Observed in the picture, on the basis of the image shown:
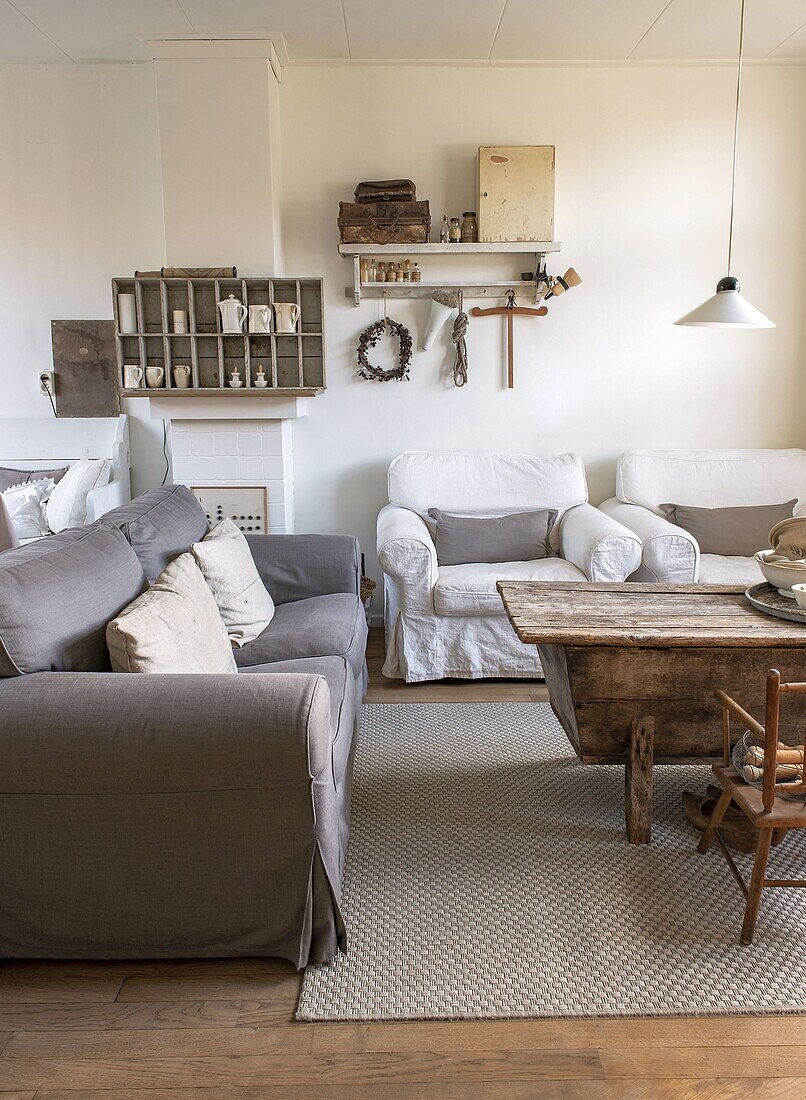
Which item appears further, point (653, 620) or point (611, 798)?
point (611, 798)

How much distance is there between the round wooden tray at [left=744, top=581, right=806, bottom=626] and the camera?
232 cm

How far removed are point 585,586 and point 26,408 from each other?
318cm

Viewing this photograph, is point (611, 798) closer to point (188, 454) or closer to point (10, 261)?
point (188, 454)

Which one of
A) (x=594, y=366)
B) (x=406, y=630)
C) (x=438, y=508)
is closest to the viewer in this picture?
(x=406, y=630)

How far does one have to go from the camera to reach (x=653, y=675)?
2.29 meters

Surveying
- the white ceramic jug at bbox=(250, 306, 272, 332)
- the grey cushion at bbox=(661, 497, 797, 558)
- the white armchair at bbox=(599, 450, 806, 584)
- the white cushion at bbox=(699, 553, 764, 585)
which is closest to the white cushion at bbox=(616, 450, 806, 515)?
the white armchair at bbox=(599, 450, 806, 584)

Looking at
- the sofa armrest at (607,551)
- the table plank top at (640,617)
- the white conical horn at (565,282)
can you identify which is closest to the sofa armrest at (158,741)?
the table plank top at (640,617)

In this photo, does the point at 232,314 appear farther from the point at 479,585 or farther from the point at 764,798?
the point at 764,798

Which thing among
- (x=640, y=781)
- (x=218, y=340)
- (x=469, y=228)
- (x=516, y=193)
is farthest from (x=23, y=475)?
(x=640, y=781)

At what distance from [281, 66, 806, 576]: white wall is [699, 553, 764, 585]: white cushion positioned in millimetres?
869

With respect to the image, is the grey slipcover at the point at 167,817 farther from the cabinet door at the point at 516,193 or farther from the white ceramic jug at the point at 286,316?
the cabinet door at the point at 516,193

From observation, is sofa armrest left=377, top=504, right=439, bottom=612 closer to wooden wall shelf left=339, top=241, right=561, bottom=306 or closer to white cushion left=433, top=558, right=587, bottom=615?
white cushion left=433, top=558, right=587, bottom=615

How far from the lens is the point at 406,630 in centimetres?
355

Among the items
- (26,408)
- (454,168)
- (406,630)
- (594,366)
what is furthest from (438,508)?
(26,408)
